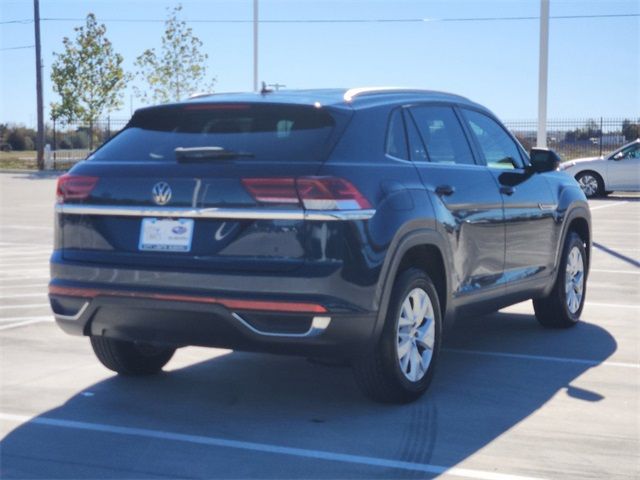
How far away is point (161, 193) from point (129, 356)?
4.75ft

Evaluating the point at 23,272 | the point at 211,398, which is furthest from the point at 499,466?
the point at 23,272

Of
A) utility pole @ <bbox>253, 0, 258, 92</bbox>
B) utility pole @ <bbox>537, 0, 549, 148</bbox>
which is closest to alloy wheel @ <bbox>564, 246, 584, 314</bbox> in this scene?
utility pole @ <bbox>537, 0, 549, 148</bbox>

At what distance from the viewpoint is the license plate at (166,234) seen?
5.62m

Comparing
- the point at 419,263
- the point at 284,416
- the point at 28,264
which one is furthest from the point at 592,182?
the point at 284,416

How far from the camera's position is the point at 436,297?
635 cm

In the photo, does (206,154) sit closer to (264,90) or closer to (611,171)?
(264,90)

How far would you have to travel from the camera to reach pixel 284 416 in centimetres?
592

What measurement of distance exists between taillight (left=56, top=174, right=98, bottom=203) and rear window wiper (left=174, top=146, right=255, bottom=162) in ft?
1.79

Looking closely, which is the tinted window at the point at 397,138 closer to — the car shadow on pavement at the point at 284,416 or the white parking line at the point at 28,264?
the car shadow on pavement at the point at 284,416

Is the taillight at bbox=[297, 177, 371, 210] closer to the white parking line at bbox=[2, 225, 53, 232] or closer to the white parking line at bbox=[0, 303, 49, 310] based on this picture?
the white parking line at bbox=[0, 303, 49, 310]

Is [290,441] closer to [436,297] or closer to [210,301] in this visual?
[210,301]

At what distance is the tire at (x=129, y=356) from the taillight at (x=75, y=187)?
0.96 m

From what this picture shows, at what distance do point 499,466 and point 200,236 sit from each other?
184 cm

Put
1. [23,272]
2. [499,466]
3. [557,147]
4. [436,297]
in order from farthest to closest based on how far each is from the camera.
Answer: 1. [557,147]
2. [23,272]
3. [436,297]
4. [499,466]
